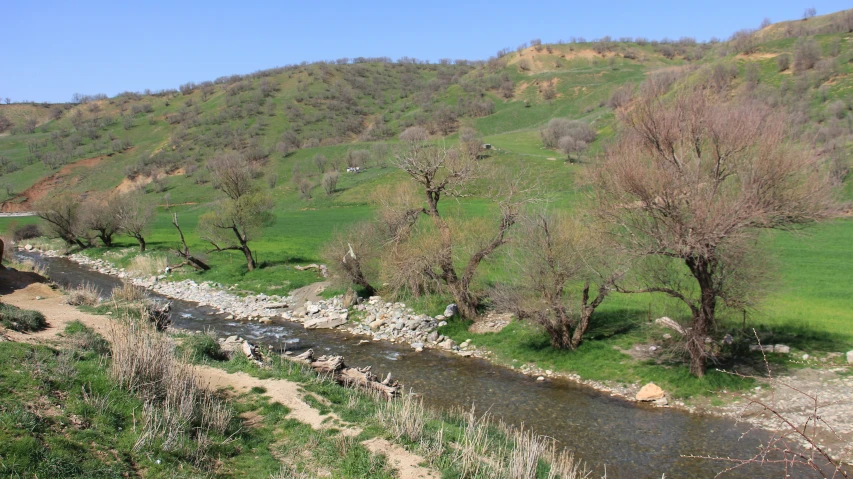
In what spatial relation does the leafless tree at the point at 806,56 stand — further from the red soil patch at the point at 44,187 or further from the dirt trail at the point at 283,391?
the red soil patch at the point at 44,187

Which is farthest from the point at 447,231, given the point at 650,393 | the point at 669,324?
the point at 650,393

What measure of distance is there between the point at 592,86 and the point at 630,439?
15763cm

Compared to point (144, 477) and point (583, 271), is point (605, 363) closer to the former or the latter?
point (583, 271)

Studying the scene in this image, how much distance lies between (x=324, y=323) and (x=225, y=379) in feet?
47.9

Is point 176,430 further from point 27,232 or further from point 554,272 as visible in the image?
point 27,232

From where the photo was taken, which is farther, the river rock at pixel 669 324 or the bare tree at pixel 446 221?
the bare tree at pixel 446 221

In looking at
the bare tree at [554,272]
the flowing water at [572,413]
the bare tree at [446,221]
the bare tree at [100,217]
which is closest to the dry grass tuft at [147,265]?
the bare tree at [100,217]

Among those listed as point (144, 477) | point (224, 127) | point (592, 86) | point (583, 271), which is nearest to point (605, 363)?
point (583, 271)

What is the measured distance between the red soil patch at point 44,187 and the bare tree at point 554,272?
374 feet

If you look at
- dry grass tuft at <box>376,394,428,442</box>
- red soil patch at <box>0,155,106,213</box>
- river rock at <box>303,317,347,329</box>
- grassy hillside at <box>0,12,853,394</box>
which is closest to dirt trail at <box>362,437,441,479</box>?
dry grass tuft at <box>376,394,428,442</box>

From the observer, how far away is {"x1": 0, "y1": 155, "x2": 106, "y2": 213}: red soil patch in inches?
4241

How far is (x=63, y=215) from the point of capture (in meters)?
54.5

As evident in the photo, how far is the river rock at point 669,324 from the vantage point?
21.6m

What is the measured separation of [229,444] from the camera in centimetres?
1126
